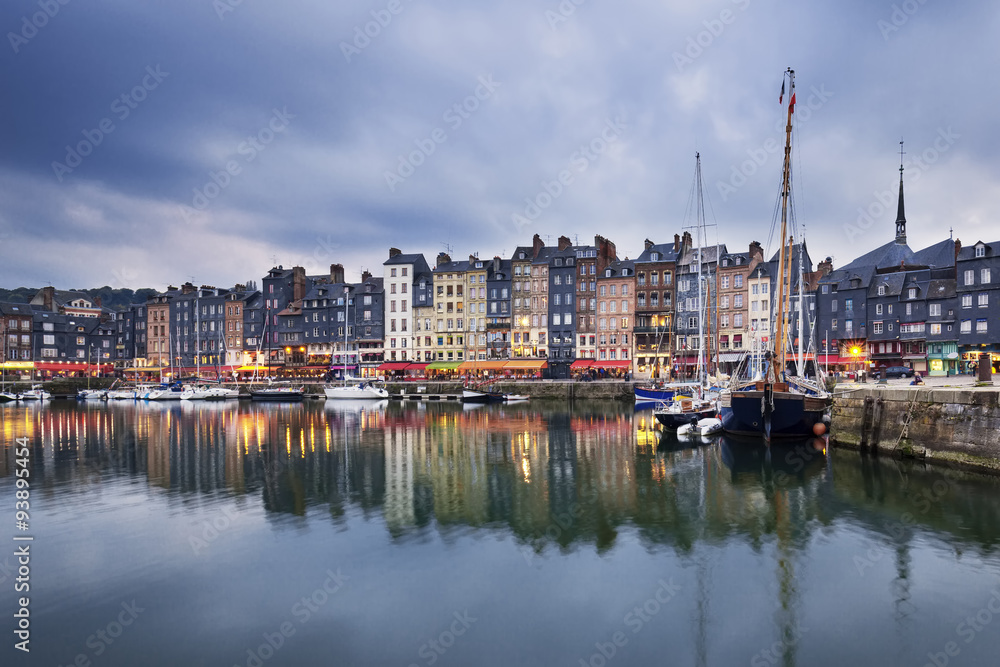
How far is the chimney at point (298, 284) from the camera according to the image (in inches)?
3740

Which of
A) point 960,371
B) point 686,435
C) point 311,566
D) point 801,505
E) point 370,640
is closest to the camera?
point 370,640

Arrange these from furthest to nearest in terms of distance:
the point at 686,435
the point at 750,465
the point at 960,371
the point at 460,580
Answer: the point at 960,371
the point at 686,435
the point at 750,465
the point at 460,580

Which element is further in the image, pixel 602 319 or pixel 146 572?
pixel 602 319

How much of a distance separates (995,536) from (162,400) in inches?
3221

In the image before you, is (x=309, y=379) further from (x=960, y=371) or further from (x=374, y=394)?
(x=960, y=371)

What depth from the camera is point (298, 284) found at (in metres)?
95.6

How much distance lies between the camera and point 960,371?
5669cm

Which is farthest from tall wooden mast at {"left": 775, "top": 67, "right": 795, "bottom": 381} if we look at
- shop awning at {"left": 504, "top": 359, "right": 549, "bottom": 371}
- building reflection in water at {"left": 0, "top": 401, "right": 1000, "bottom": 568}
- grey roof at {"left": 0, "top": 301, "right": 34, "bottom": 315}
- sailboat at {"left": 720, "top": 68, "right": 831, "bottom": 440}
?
grey roof at {"left": 0, "top": 301, "right": 34, "bottom": 315}

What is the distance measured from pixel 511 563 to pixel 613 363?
2436 inches

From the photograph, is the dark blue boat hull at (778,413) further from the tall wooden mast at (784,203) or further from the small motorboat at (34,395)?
the small motorboat at (34,395)

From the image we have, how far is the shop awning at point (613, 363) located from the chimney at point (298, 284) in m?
48.6

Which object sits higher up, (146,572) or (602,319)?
(602,319)

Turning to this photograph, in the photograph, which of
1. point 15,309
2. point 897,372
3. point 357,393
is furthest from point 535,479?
point 15,309

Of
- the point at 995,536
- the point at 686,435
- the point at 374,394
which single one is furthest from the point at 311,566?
the point at 374,394
